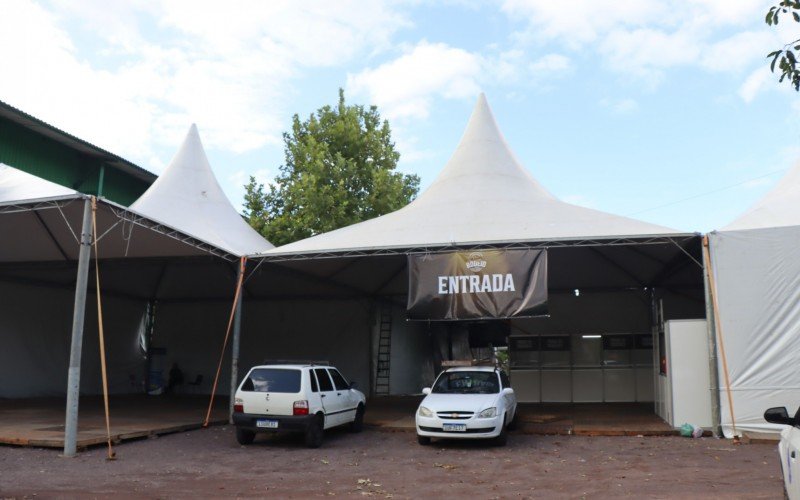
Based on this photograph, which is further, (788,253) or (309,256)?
(309,256)

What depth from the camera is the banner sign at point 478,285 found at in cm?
1352

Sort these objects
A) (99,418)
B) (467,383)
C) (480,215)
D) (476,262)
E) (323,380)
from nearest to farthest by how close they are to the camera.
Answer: (323,380) < (467,383) < (476,262) < (99,418) < (480,215)

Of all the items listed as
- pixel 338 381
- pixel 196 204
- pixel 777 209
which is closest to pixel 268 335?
pixel 196 204

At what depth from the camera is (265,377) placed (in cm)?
1176

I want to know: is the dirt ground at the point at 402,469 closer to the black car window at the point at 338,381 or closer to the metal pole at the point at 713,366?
the metal pole at the point at 713,366

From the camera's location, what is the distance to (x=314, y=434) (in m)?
11.6

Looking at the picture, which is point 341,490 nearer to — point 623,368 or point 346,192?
point 623,368

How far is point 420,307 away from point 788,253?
23.8 feet

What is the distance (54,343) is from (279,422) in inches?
499

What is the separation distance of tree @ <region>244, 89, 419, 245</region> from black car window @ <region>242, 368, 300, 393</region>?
14805mm

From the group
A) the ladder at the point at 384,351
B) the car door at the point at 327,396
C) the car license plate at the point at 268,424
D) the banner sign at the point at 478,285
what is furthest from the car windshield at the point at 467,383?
the ladder at the point at 384,351

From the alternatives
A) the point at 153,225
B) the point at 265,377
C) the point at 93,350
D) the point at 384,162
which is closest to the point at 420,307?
the point at 265,377

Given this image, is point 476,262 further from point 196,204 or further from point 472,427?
point 196,204

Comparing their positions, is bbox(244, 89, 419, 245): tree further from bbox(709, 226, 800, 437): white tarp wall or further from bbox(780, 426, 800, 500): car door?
bbox(780, 426, 800, 500): car door
